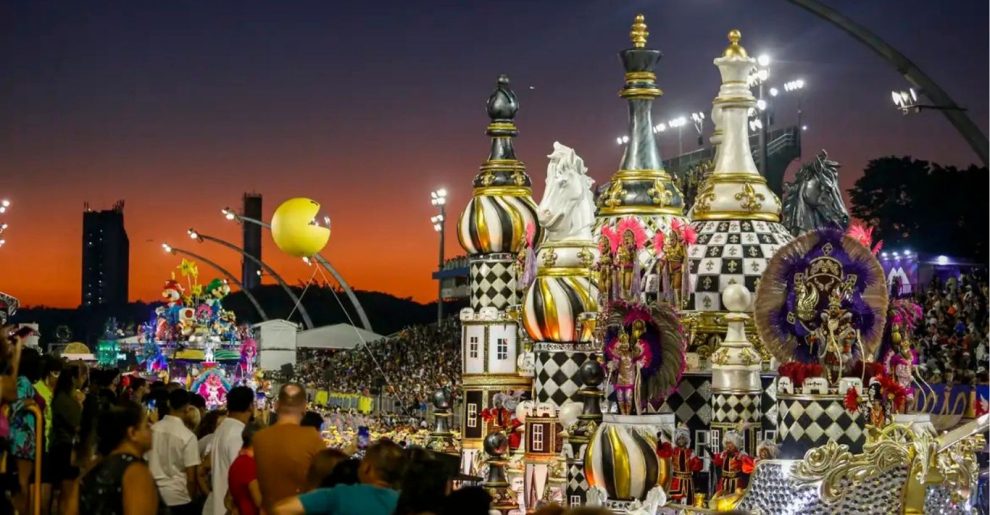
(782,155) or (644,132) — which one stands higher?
(782,155)

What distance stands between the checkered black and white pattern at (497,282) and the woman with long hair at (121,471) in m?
13.3

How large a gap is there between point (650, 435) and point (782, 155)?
119 ft

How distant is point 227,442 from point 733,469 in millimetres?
5979

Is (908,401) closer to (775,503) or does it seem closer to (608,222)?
(775,503)

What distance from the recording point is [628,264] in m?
20.8

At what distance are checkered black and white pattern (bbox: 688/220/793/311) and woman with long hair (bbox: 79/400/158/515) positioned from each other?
31.3 ft

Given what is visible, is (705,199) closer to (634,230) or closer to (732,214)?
(732,214)

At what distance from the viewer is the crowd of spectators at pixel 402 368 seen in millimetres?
45156

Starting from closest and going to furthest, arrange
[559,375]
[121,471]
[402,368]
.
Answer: [121,471], [559,375], [402,368]

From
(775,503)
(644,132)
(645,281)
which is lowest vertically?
(775,503)

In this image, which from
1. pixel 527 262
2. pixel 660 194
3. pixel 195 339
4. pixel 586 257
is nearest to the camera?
pixel 586 257

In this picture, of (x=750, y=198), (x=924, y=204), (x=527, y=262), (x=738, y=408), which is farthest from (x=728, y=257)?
(x=924, y=204)

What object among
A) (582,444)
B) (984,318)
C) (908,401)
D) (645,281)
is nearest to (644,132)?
(645,281)

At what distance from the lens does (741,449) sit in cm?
1859
